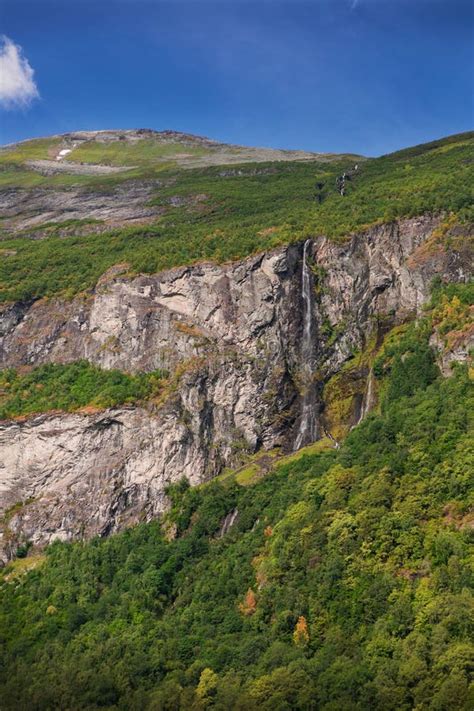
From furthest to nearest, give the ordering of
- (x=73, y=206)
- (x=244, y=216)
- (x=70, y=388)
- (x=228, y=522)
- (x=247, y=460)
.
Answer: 1. (x=73, y=206)
2. (x=244, y=216)
3. (x=70, y=388)
4. (x=247, y=460)
5. (x=228, y=522)

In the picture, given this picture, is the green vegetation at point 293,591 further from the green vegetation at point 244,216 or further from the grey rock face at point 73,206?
the grey rock face at point 73,206

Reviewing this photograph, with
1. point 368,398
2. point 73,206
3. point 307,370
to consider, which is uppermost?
point 73,206

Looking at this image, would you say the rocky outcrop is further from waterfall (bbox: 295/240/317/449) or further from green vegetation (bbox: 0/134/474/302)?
green vegetation (bbox: 0/134/474/302)

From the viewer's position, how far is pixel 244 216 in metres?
121

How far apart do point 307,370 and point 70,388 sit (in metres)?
25.1

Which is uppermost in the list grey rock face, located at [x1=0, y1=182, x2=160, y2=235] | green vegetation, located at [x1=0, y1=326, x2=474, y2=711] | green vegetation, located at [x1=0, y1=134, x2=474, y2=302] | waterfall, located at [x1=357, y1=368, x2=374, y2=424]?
grey rock face, located at [x1=0, y1=182, x2=160, y2=235]

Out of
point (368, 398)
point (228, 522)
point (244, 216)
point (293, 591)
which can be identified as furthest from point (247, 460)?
point (244, 216)

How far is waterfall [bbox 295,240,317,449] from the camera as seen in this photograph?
80312 millimetres

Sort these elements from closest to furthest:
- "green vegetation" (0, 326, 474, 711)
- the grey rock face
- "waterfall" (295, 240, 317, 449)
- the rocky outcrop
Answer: "green vegetation" (0, 326, 474, 711) → the rocky outcrop → "waterfall" (295, 240, 317, 449) → the grey rock face

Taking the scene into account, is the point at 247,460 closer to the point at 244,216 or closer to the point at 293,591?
the point at 293,591

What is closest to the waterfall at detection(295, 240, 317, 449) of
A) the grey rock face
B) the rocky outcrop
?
the rocky outcrop

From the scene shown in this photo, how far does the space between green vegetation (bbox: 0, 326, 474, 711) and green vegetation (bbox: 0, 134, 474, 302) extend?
22168 mm

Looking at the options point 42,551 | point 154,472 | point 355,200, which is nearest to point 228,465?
point 154,472

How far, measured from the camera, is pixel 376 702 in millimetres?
46031
